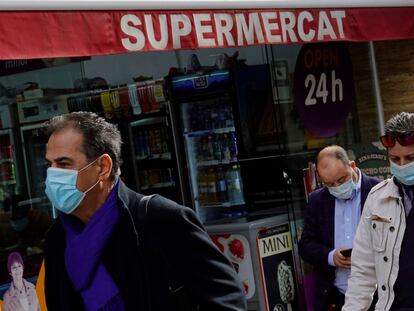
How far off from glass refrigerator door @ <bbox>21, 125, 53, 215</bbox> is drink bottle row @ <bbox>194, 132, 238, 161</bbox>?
201 centimetres

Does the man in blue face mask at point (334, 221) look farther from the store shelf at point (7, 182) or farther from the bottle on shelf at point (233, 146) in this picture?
the store shelf at point (7, 182)

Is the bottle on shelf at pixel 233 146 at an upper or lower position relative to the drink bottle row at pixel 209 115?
lower

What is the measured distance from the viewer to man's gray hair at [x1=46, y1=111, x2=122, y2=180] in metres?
3.24

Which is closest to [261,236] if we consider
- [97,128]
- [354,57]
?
[354,57]

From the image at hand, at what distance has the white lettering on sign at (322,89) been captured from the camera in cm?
848

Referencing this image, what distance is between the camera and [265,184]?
26.9 feet

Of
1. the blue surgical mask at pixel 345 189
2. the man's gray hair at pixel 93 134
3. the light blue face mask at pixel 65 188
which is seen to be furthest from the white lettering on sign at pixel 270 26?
the light blue face mask at pixel 65 188

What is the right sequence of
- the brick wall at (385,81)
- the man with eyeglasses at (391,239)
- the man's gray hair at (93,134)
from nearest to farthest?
the man's gray hair at (93,134), the man with eyeglasses at (391,239), the brick wall at (385,81)

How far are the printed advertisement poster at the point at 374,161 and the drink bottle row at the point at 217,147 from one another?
48.0 inches

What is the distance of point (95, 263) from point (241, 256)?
4.49 meters

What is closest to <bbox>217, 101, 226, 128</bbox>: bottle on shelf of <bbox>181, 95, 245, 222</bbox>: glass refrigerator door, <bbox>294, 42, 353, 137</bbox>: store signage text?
<bbox>181, 95, 245, 222</bbox>: glass refrigerator door

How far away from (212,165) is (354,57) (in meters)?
1.95

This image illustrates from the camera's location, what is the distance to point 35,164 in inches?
277

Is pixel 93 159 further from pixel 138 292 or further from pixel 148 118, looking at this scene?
pixel 148 118
